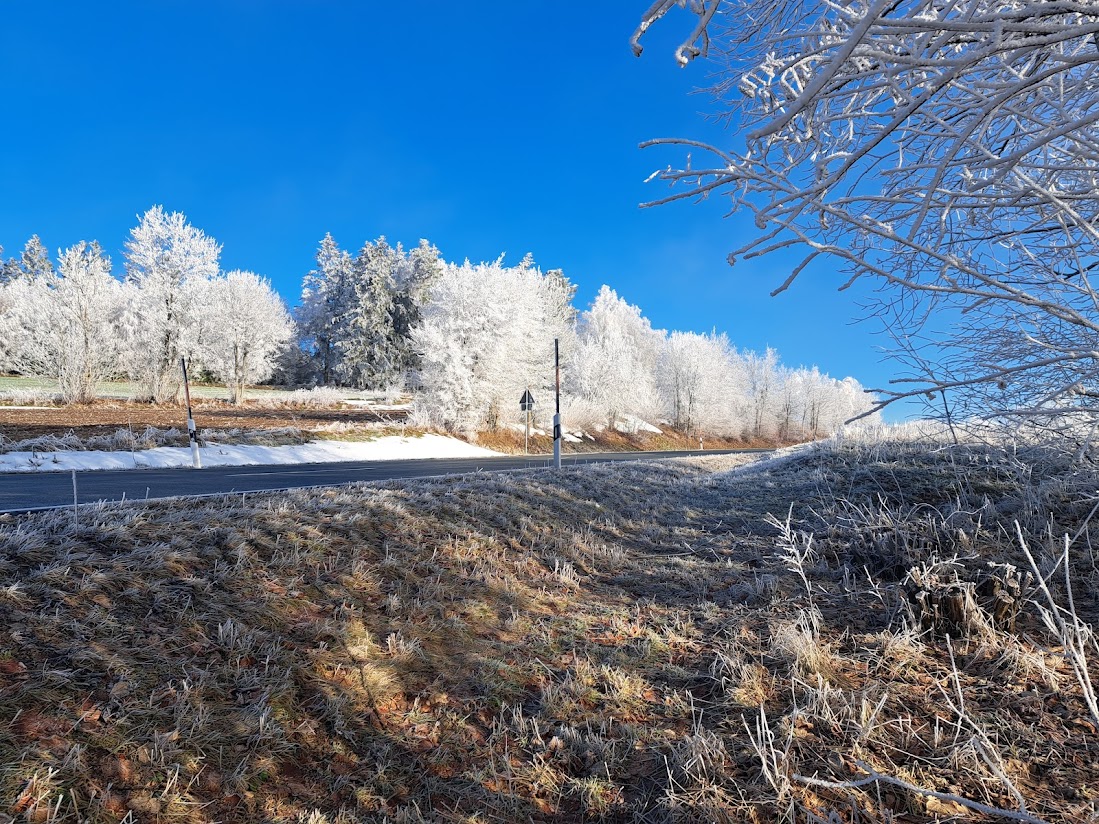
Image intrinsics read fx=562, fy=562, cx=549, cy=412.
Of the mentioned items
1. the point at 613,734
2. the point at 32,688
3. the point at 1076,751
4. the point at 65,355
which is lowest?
the point at 613,734

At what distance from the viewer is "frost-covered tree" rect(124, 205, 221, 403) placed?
27.9 meters

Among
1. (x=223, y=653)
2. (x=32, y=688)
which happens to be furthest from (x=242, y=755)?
(x=32, y=688)

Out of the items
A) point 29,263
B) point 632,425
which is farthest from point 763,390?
point 29,263

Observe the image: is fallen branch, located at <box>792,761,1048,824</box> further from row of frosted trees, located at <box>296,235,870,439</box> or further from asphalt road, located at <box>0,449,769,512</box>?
row of frosted trees, located at <box>296,235,870,439</box>

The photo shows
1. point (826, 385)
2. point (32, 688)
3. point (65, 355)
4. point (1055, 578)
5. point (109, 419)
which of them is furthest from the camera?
point (826, 385)

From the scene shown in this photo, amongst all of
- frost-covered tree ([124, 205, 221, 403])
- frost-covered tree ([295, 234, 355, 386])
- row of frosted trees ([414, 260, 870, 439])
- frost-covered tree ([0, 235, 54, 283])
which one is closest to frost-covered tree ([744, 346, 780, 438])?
row of frosted trees ([414, 260, 870, 439])

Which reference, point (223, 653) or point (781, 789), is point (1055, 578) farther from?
point (223, 653)

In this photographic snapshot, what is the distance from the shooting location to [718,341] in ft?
164

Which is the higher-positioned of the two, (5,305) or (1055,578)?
(5,305)

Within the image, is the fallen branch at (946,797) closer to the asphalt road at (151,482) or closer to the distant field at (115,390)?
the asphalt road at (151,482)

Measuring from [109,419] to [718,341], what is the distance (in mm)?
43525

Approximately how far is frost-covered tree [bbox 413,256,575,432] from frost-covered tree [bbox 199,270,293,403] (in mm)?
15700

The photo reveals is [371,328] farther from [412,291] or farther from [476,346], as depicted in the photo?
[476,346]

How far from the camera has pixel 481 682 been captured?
10.9 ft
